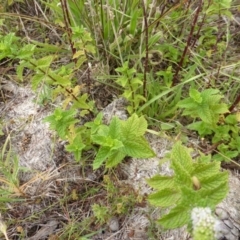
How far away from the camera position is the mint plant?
1647 millimetres

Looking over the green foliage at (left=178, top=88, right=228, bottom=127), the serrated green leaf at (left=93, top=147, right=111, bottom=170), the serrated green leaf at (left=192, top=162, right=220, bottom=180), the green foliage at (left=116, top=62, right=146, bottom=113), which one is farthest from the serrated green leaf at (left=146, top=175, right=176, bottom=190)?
the green foliage at (left=116, top=62, right=146, bottom=113)

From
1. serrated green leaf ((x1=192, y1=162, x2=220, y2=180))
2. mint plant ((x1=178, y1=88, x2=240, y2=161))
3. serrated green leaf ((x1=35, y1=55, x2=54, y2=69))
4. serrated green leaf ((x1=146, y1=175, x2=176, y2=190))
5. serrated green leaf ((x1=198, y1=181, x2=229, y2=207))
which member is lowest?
mint plant ((x1=178, y1=88, x2=240, y2=161))

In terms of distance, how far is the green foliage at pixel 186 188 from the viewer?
3.45 feet

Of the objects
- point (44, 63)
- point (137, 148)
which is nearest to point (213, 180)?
point (137, 148)

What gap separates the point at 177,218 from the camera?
1.14m

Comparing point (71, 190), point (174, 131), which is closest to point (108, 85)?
point (174, 131)

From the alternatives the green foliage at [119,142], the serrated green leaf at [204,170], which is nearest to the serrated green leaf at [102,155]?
the green foliage at [119,142]

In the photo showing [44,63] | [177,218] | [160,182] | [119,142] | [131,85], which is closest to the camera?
[177,218]

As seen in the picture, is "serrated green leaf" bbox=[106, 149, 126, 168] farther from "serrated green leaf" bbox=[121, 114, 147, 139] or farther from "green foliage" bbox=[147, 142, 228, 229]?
"green foliage" bbox=[147, 142, 228, 229]

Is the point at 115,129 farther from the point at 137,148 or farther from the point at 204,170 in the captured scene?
the point at 204,170

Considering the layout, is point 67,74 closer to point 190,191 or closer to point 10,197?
→ point 10,197

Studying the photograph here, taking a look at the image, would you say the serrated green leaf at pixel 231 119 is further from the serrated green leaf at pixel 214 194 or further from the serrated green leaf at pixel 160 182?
the serrated green leaf at pixel 214 194

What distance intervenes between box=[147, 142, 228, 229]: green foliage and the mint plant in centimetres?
43

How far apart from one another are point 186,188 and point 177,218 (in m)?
0.15
